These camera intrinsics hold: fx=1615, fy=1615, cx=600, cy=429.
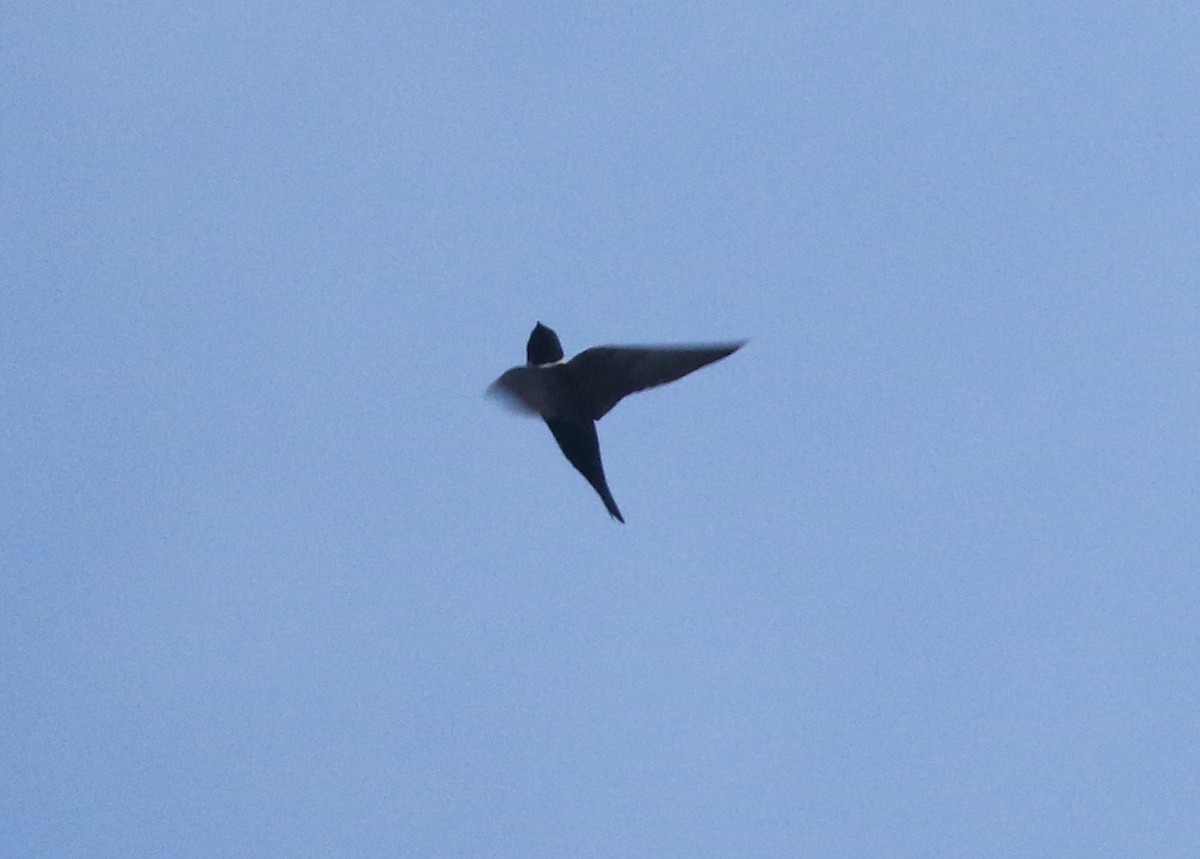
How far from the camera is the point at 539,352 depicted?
12414 millimetres

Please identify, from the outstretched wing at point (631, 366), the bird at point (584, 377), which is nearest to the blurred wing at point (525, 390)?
the bird at point (584, 377)

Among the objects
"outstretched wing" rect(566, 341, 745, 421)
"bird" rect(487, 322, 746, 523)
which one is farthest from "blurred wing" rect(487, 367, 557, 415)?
"outstretched wing" rect(566, 341, 745, 421)

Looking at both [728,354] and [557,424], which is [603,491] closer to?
[557,424]

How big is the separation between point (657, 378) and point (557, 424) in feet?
3.45

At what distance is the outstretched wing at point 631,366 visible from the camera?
11.6 m

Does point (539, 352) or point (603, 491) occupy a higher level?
point (539, 352)

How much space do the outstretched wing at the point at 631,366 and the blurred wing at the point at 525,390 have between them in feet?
0.71

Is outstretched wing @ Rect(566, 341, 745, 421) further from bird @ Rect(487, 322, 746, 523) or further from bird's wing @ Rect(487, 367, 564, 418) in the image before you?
bird's wing @ Rect(487, 367, 564, 418)

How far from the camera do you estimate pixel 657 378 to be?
1184 centimetres

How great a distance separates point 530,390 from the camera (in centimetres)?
1175

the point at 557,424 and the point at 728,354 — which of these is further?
the point at 557,424

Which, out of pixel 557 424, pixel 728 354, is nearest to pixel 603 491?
pixel 557 424

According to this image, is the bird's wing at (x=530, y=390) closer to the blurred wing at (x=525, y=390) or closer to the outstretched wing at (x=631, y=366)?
the blurred wing at (x=525, y=390)

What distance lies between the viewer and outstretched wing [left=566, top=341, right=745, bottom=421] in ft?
38.1
